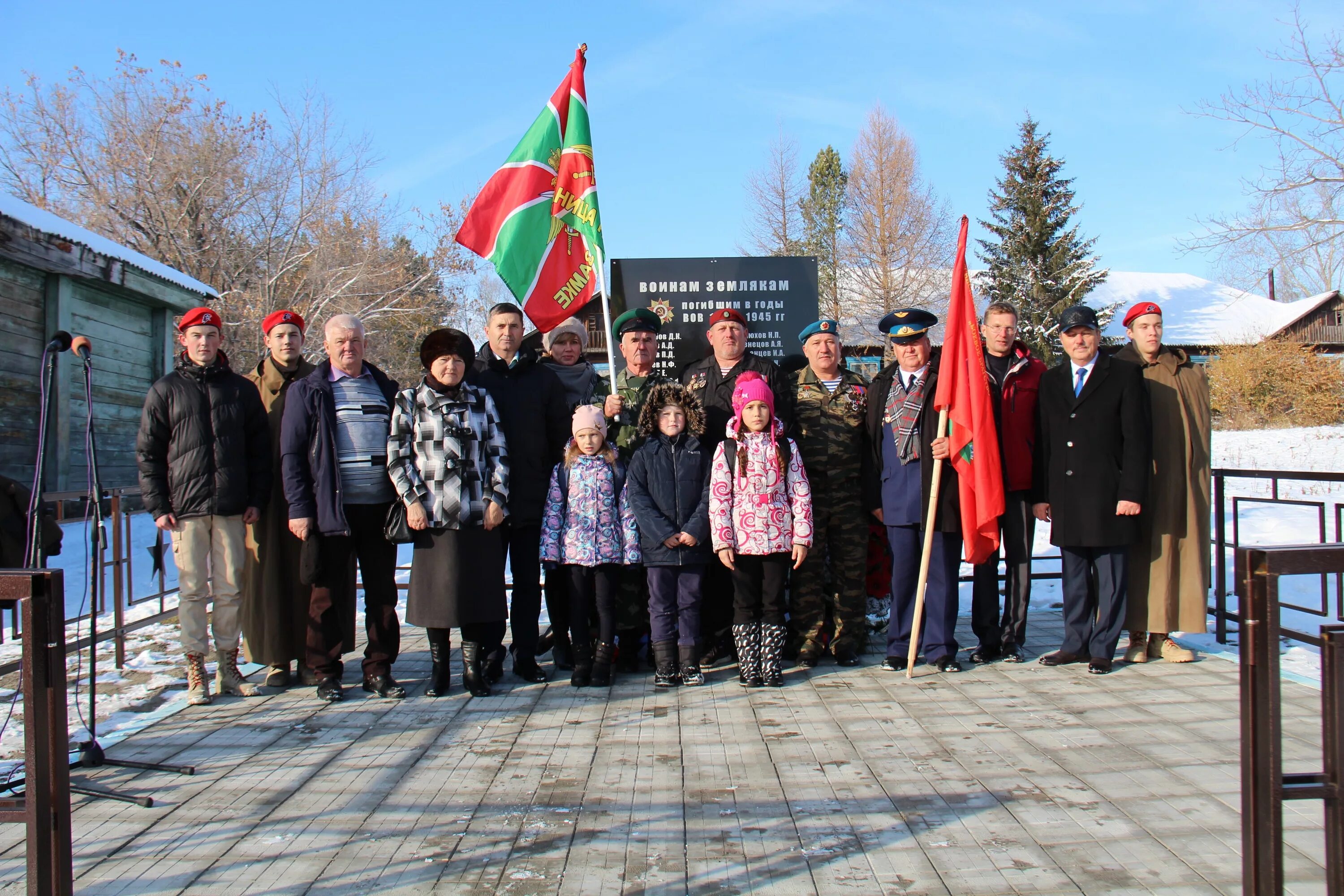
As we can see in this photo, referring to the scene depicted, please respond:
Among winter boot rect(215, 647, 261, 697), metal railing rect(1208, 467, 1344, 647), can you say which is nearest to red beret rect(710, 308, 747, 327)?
metal railing rect(1208, 467, 1344, 647)

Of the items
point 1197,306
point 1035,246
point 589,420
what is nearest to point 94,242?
point 589,420

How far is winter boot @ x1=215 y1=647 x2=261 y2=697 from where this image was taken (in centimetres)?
500

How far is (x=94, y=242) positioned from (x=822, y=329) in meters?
9.89

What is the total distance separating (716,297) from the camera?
666 cm

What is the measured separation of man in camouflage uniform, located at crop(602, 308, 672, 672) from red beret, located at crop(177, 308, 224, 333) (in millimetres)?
2201

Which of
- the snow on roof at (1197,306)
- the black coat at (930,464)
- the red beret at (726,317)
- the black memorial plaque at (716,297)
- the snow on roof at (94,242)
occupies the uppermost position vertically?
the snow on roof at (1197,306)

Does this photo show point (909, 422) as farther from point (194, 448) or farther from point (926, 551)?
point (194, 448)

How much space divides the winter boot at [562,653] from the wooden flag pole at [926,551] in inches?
79.1

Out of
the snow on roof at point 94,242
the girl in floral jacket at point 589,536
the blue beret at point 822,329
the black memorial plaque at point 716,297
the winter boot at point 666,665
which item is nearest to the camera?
the winter boot at point 666,665

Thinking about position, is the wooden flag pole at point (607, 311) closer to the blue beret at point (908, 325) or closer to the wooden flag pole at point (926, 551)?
the blue beret at point (908, 325)

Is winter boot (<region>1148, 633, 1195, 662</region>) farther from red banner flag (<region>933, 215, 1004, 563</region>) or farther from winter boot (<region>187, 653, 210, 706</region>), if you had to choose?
winter boot (<region>187, 653, 210, 706</region>)

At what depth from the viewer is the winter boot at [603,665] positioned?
5.12m

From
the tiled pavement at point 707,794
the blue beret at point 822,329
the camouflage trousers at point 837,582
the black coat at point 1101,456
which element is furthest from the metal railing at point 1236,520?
the blue beret at point 822,329

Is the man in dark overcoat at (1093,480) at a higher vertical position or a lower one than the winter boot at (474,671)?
higher
